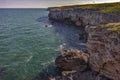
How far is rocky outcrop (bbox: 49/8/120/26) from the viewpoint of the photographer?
75050 mm

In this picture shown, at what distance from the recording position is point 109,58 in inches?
1351

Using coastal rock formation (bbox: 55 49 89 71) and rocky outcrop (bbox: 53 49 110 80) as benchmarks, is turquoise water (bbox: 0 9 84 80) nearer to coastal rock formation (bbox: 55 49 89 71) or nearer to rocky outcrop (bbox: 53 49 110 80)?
coastal rock formation (bbox: 55 49 89 71)

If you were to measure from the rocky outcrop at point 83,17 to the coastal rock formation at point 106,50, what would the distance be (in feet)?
112

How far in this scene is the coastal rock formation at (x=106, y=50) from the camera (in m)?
33.0

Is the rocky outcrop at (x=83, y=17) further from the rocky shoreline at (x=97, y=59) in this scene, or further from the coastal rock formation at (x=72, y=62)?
the rocky shoreline at (x=97, y=59)

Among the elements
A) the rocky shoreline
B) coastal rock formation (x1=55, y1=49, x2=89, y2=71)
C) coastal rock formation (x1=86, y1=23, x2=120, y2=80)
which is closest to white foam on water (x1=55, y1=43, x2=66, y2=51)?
the rocky shoreline

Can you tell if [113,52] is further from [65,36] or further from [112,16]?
[65,36]

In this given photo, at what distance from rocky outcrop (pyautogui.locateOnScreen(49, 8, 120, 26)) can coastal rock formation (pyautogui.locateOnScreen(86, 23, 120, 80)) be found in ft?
112

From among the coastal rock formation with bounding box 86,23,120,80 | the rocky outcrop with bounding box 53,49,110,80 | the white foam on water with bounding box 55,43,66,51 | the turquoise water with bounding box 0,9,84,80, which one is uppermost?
the coastal rock formation with bounding box 86,23,120,80

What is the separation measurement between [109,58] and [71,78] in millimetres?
8550

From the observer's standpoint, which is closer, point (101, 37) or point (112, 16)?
point (101, 37)

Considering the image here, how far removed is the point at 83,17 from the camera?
9825 cm

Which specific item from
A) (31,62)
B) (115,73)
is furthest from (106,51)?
(31,62)

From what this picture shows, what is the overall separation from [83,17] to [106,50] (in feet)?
213
